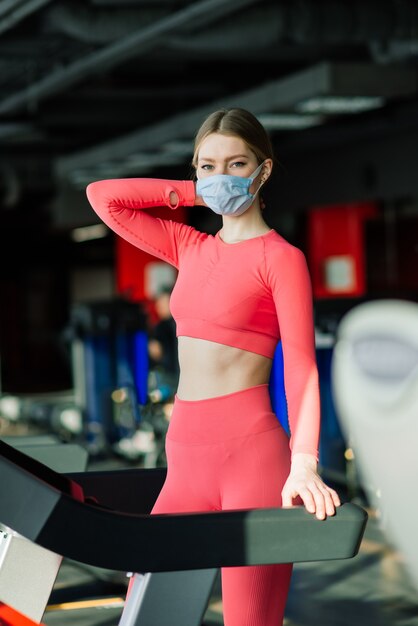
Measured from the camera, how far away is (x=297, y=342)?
172 cm

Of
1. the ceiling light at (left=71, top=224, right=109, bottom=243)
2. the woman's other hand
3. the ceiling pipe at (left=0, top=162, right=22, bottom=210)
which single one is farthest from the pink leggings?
the ceiling light at (left=71, top=224, right=109, bottom=243)

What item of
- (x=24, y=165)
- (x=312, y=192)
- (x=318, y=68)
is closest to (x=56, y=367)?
(x=24, y=165)

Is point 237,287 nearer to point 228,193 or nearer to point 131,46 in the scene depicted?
point 228,193

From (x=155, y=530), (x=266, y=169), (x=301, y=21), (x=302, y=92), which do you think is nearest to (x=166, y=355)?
(x=302, y=92)

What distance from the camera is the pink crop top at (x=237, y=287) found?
171cm

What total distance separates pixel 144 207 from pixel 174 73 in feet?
26.0

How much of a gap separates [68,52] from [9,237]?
27.4 feet

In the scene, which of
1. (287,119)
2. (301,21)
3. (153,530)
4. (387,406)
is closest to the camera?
(387,406)

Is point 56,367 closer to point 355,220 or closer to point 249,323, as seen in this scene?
point 355,220

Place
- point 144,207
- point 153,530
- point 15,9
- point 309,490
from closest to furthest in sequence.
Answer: point 153,530 < point 309,490 < point 144,207 < point 15,9

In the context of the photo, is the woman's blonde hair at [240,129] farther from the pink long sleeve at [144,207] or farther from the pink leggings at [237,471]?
the pink leggings at [237,471]

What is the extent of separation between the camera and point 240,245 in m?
1.85

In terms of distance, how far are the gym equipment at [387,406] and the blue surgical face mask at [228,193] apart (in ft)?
2.85

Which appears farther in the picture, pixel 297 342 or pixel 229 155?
pixel 229 155
